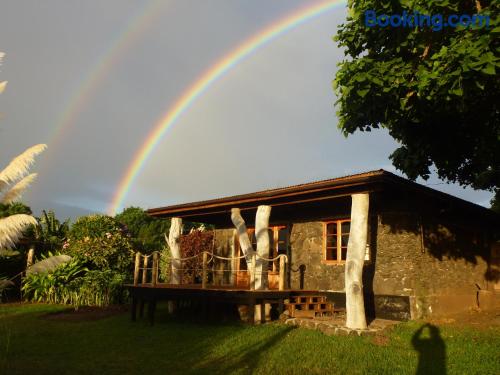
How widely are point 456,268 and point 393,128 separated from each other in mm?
4672

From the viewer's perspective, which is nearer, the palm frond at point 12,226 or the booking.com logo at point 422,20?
the palm frond at point 12,226

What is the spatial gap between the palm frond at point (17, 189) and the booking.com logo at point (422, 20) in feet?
25.4

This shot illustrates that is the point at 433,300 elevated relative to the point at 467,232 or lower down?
lower down

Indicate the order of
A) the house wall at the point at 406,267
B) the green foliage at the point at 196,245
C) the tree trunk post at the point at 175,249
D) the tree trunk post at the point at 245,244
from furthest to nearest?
the green foliage at the point at 196,245 → the tree trunk post at the point at 175,249 → the tree trunk post at the point at 245,244 → the house wall at the point at 406,267

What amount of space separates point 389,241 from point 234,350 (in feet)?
18.0

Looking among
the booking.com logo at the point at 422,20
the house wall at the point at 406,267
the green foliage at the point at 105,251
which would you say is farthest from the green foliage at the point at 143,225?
the booking.com logo at the point at 422,20

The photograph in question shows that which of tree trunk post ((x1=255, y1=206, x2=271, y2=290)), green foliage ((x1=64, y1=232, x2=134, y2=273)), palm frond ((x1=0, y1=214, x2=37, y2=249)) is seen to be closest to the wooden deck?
tree trunk post ((x1=255, y1=206, x2=271, y2=290))

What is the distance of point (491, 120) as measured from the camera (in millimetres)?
12141

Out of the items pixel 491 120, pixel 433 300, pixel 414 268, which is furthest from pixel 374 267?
pixel 491 120

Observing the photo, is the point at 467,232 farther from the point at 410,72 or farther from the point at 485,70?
the point at 485,70

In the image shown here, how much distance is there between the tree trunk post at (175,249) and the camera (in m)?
15.0

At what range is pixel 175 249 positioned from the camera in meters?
15.4

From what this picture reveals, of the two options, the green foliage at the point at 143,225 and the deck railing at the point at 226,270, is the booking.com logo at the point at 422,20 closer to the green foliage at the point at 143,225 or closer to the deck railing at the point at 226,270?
the deck railing at the point at 226,270

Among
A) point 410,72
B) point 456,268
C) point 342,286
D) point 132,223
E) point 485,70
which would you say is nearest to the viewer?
point 485,70
